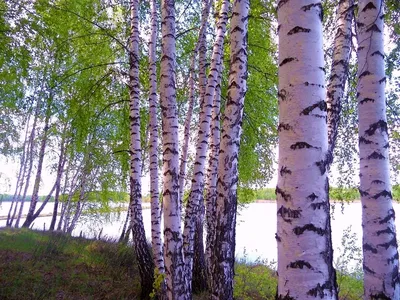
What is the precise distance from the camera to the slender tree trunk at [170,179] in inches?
159

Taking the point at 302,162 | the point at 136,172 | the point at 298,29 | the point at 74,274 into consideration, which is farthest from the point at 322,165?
the point at 74,274

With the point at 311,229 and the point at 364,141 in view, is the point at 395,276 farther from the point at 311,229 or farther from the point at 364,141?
the point at 311,229

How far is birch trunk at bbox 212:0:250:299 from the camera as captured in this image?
397 centimetres

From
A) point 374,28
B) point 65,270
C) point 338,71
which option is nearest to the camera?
point 374,28

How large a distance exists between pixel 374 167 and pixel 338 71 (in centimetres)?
132

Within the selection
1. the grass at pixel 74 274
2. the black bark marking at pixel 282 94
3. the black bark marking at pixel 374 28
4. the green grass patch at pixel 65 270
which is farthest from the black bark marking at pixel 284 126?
the green grass patch at pixel 65 270

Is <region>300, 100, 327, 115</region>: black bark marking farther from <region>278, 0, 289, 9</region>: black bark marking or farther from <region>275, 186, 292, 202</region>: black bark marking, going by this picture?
<region>278, 0, 289, 9</region>: black bark marking

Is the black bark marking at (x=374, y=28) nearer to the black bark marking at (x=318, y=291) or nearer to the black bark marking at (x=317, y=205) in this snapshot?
the black bark marking at (x=317, y=205)

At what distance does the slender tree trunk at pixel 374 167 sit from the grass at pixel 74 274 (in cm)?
336

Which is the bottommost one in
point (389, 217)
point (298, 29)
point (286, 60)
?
point (389, 217)

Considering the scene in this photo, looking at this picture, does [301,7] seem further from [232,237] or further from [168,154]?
[232,237]

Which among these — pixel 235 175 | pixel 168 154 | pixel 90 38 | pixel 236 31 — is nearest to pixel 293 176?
pixel 235 175

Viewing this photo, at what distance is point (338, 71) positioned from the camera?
3729mm

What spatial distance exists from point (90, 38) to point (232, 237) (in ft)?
19.7
